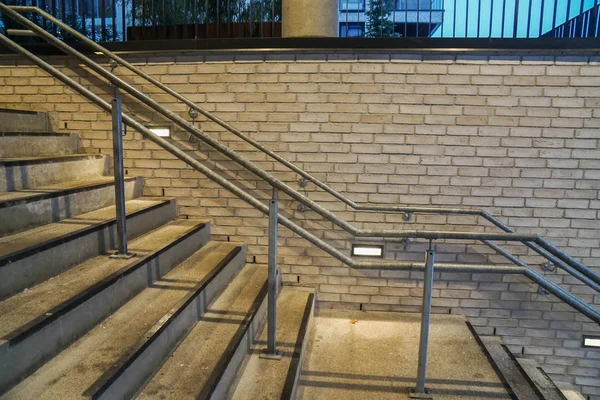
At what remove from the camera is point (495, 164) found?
3.04 m

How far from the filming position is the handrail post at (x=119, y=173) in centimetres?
209

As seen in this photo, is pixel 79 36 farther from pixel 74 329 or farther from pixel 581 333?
pixel 581 333

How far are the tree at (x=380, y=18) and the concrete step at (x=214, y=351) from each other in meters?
2.40

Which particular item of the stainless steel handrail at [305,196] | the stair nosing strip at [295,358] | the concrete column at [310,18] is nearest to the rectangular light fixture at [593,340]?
the stainless steel handrail at [305,196]

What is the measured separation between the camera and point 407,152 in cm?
306

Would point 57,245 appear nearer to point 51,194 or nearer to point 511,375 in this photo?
point 51,194

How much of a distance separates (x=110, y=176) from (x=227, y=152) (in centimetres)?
172

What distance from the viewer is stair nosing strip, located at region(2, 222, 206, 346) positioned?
1370mm

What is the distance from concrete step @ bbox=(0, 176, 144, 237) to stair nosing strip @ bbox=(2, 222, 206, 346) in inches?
23.0

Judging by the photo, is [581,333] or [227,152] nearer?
[227,152]

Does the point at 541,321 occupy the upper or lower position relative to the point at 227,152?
lower

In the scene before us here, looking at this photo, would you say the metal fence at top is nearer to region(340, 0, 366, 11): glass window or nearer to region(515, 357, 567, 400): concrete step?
region(340, 0, 366, 11): glass window

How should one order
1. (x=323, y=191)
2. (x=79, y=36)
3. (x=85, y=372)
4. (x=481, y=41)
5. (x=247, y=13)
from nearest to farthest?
(x=85, y=372) → (x=79, y=36) → (x=481, y=41) → (x=323, y=191) → (x=247, y=13)

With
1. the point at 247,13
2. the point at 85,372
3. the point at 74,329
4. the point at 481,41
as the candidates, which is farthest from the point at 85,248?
the point at 481,41
